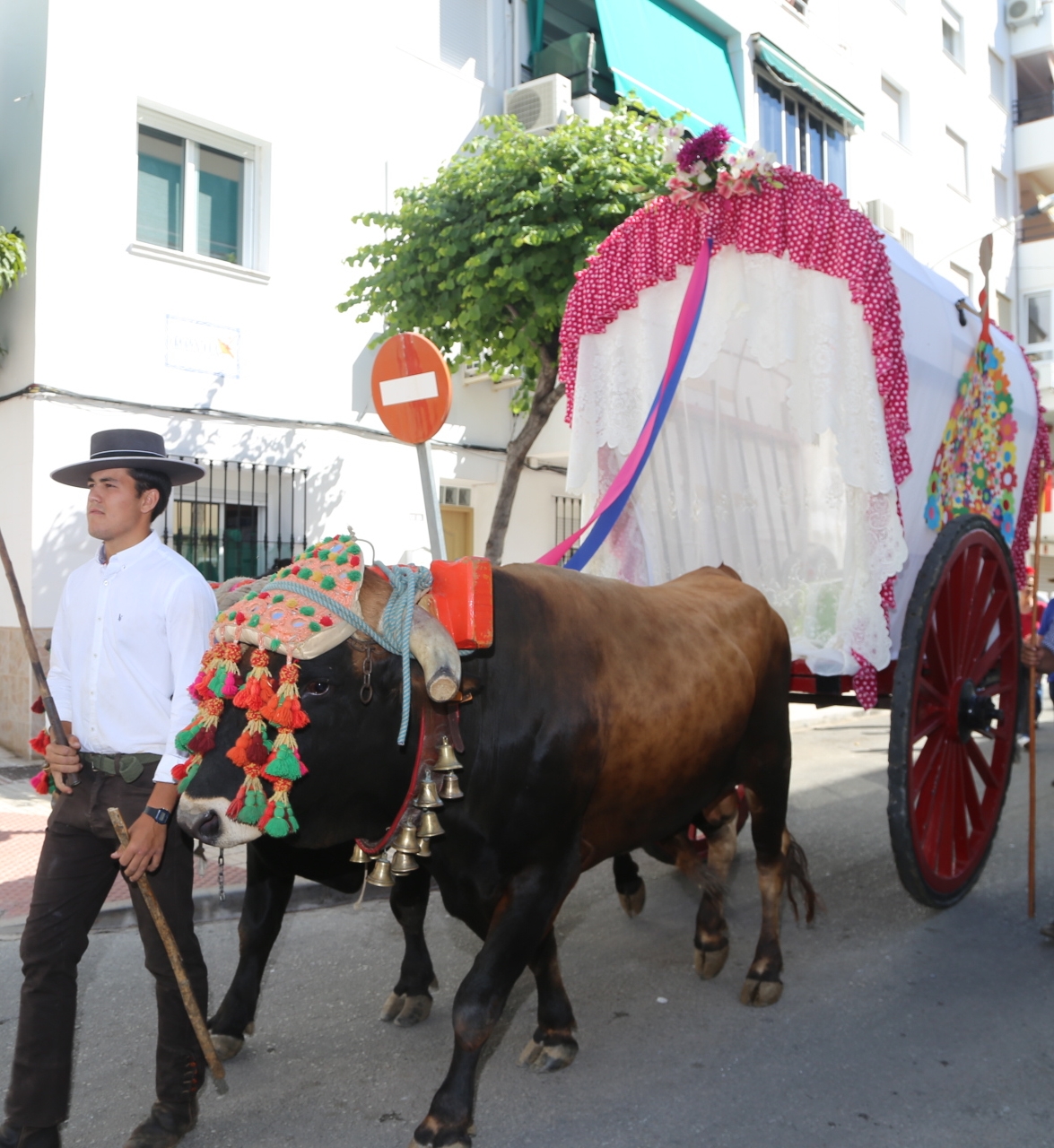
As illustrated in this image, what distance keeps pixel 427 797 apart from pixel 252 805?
17.1 inches

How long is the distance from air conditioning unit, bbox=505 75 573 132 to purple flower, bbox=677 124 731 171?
7344mm

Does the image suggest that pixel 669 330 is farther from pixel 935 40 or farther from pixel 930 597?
pixel 935 40

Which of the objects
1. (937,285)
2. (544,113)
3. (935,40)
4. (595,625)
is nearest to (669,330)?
(937,285)

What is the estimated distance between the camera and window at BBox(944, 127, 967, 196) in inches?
786

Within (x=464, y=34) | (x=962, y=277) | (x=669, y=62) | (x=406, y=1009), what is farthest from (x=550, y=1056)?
(x=962, y=277)

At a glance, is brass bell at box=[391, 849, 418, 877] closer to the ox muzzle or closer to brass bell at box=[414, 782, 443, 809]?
brass bell at box=[414, 782, 443, 809]

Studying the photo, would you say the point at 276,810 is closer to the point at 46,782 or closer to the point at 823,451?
the point at 46,782

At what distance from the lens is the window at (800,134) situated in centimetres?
1538

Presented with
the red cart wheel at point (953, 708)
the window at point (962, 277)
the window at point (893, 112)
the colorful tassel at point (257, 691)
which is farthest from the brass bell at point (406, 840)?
the window at point (962, 277)

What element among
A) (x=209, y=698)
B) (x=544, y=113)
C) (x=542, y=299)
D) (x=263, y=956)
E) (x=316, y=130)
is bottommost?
(x=263, y=956)

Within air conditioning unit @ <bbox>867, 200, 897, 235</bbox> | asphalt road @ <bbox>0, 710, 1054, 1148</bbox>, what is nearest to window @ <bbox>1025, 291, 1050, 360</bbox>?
air conditioning unit @ <bbox>867, 200, 897, 235</bbox>

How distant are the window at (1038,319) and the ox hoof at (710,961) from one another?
1987 centimetres

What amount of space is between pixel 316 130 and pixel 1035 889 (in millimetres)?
8831

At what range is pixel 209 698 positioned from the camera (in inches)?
98.3
